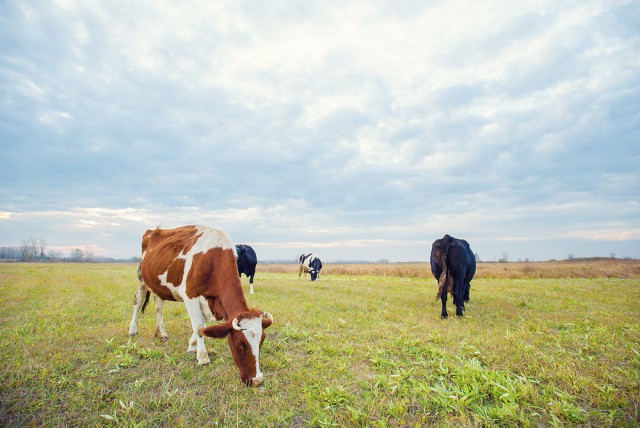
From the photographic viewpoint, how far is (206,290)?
232 inches

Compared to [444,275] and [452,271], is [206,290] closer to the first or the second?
[444,275]

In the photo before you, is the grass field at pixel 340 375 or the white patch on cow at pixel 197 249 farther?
the white patch on cow at pixel 197 249

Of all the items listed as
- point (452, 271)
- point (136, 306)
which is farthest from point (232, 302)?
point (452, 271)

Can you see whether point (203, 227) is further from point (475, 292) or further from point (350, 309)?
point (475, 292)

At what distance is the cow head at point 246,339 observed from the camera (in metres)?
4.67

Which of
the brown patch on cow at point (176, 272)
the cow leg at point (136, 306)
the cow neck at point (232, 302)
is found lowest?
the cow leg at point (136, 306)

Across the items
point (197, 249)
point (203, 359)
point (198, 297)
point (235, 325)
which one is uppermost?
point (197, 249)

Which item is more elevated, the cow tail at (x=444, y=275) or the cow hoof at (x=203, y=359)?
the cow tail at (x=444, y=275)

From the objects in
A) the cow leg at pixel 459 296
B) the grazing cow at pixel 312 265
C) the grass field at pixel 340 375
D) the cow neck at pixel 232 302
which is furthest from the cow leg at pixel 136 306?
the grazing cow at pixel 312 265

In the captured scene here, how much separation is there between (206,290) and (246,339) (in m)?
1.71

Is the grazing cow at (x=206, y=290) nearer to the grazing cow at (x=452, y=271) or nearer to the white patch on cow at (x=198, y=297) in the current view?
the white patch on cow at (x=198, y=297)

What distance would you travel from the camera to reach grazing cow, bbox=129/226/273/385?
4.73 m

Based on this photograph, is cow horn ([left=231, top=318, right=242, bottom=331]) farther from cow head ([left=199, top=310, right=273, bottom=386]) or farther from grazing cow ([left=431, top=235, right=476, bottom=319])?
grazing cow ([left=431, top=235, right=476, bottom=319])

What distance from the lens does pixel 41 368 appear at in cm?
509
